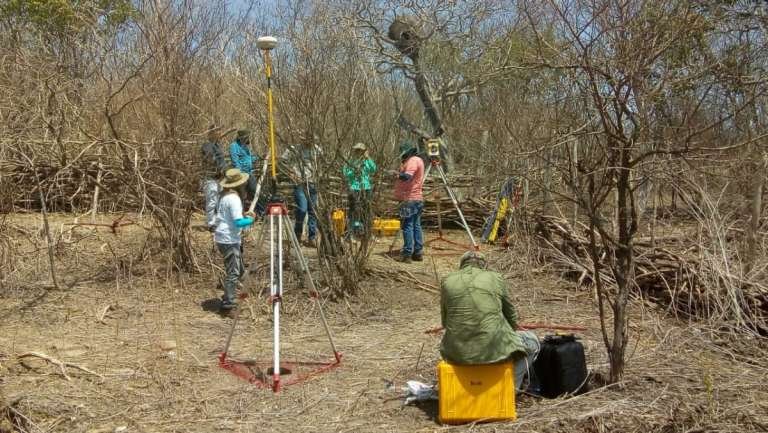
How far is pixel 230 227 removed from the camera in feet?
24.2

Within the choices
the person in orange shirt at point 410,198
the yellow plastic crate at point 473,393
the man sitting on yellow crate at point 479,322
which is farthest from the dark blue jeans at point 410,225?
the yellow plastic crate at point 473,393

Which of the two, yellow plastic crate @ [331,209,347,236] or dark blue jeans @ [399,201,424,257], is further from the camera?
dark blue jeans @ [399,201,424,257]

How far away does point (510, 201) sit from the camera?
1105 cm

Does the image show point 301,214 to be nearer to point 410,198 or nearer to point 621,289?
point 410,198

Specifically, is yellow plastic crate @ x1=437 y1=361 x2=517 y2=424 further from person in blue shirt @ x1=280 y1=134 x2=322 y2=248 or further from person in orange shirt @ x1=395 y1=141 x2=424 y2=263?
person in orange shirt @ x1=395 y1=141 x2=424 y2=263

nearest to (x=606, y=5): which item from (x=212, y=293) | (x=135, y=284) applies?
(x=212, y=293)

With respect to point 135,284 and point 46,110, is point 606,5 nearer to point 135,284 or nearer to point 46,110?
point 135,284

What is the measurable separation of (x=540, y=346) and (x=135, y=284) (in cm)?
477

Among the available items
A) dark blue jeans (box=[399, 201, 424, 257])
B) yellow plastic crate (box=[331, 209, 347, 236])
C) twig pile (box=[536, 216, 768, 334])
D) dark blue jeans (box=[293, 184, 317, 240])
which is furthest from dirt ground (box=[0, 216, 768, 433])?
dark blue jeans (box=[293, 184, 317, 240])

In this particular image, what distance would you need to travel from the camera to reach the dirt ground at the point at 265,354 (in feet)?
16.6

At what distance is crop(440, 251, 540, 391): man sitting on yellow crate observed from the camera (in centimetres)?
489

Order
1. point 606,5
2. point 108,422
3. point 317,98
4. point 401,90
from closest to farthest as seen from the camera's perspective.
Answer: point 606,5
point 108,422
point 317,98
point 401,90

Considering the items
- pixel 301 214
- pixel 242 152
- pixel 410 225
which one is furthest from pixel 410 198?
pixel 242 152

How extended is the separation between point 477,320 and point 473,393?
464 mm
